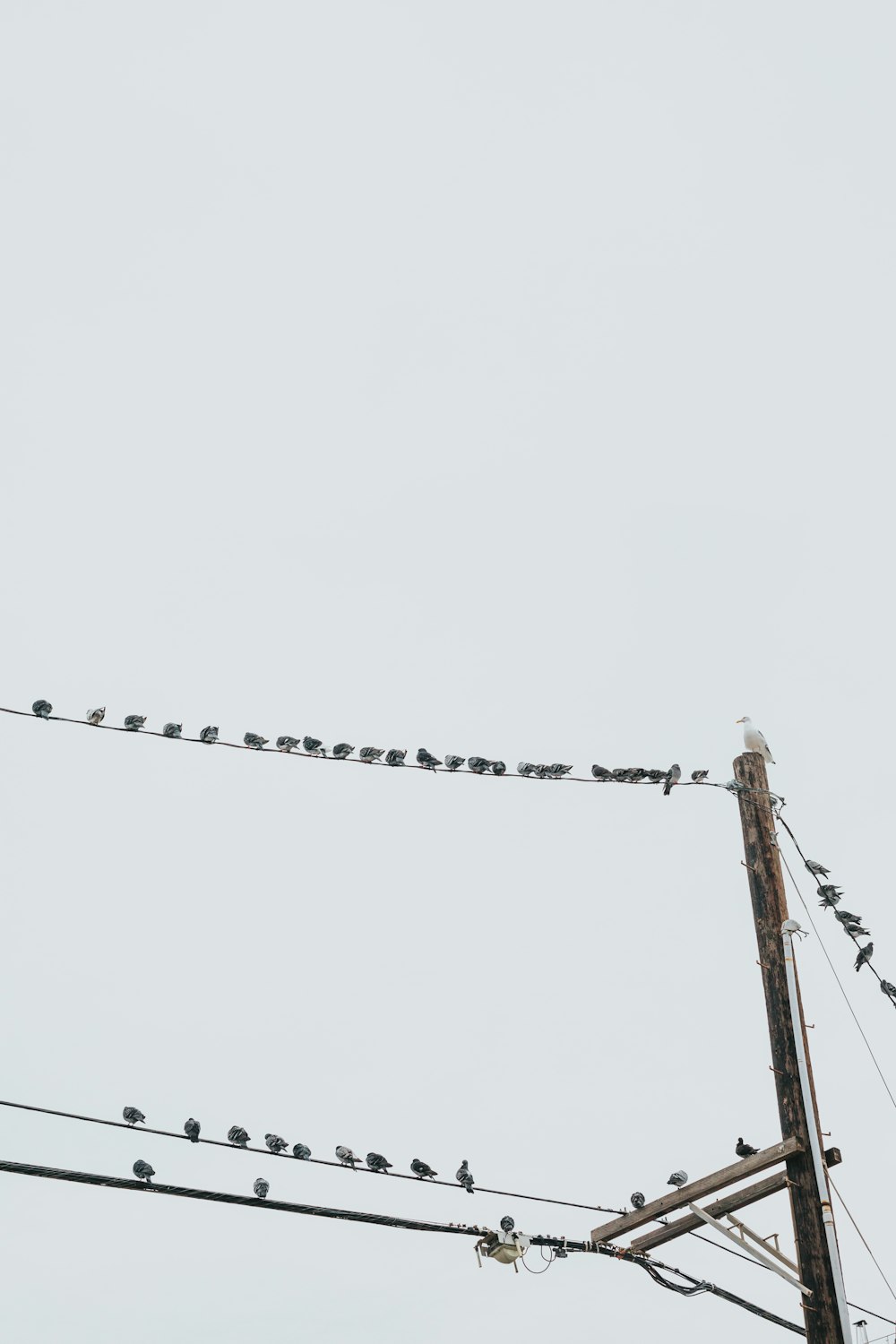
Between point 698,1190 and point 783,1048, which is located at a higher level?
point 783,1048

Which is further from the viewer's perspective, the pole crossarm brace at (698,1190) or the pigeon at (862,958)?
the pigeon at (862,958)

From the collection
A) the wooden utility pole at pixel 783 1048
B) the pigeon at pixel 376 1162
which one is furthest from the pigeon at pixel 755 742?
the pigeon at pixel 376 1162

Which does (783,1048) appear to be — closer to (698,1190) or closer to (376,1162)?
(698,1190)

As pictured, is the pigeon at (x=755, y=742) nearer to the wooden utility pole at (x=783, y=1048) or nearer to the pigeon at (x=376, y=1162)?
the wooden utility pole at (x=783, y=1048)

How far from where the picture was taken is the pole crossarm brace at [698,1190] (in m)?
12.7

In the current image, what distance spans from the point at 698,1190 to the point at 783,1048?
59.5 inches

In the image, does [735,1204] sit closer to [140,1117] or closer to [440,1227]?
[440,1227]

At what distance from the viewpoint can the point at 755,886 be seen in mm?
14047

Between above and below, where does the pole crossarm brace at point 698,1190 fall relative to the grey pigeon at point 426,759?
below

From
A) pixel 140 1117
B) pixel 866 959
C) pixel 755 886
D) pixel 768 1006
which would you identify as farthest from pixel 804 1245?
pixel 140 1117

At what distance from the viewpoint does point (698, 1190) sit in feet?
44.0

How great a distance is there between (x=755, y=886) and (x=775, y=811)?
87 cm

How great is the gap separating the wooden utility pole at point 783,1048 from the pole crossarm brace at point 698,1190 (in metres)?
0.13

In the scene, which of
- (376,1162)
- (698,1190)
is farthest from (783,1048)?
(376,1162)
